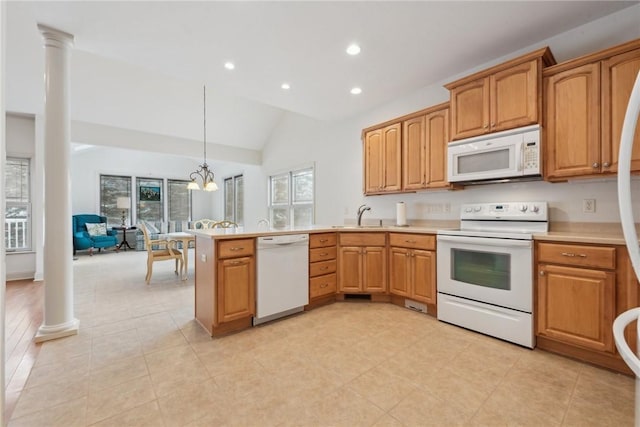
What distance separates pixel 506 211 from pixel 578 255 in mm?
750

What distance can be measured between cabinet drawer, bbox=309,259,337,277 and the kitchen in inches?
45.0

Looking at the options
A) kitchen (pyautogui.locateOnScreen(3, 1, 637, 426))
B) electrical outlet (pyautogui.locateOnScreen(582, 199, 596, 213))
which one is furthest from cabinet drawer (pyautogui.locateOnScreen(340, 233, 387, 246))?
electrical outlet (pyautogui.locateOnScreen(582, 199, 596, 213))

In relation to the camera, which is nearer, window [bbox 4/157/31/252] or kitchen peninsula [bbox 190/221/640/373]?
kitchen peninsula [bbox 190/221/640/373]

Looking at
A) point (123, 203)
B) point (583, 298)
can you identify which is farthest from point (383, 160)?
→ point (123, 203)

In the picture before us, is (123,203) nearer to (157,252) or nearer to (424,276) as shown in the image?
(157,252)

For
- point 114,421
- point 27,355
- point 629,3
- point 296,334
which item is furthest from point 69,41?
point 629,3

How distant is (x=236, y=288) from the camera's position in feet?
8.22

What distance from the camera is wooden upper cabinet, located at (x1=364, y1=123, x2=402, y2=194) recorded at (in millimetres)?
3429

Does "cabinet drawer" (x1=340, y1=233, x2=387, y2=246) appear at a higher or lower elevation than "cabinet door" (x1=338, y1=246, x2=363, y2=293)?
higher

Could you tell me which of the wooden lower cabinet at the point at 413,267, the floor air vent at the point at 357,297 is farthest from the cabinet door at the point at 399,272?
the floor air vent at the point at 357,297

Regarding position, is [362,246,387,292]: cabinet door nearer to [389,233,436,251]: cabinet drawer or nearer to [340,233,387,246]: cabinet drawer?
[340,233,387,246]: cabinet drawer

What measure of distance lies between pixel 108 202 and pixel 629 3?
34.6 feet

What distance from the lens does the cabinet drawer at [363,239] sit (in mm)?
3262

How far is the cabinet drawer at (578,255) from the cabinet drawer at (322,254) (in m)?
1.96
